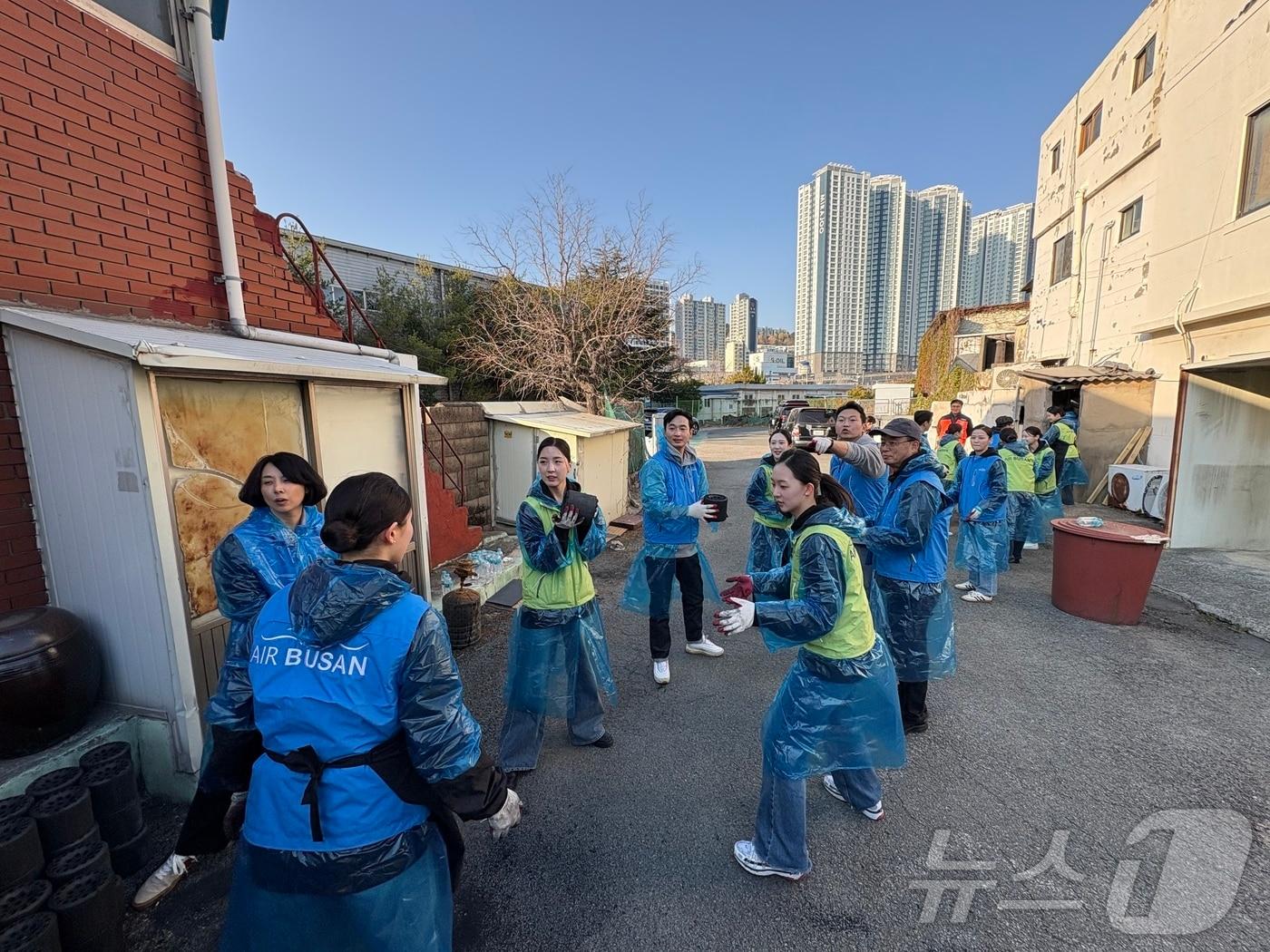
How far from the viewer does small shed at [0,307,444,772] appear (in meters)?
2.70

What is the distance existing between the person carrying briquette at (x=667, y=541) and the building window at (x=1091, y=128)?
601 inches

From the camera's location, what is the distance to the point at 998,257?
6038 centimetres

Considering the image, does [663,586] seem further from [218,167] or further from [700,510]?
[218,167]

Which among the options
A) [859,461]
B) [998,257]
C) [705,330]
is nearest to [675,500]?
[859,461]

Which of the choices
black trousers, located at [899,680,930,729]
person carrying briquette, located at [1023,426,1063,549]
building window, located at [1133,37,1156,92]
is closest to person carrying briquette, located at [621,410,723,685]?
black trousers, located at [899,680,930,729]

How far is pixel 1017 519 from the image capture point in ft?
23.6

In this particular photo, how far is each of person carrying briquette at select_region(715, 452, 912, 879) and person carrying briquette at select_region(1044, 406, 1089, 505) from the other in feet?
26.9

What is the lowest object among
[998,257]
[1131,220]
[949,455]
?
[949,455]

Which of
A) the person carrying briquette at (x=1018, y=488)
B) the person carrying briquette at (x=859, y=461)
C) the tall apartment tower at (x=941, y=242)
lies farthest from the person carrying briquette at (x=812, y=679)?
the tall apartment tower at (x=941, y=242)

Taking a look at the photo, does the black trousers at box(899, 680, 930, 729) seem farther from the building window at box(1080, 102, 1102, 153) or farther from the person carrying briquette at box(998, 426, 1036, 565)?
the building window at box(1080, 102, 1102, 153)

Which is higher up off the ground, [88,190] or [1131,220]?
[1131,220]

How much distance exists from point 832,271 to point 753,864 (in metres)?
80.0

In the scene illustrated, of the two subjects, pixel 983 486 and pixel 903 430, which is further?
pixel 983 486

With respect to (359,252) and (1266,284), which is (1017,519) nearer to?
(1266,284)
